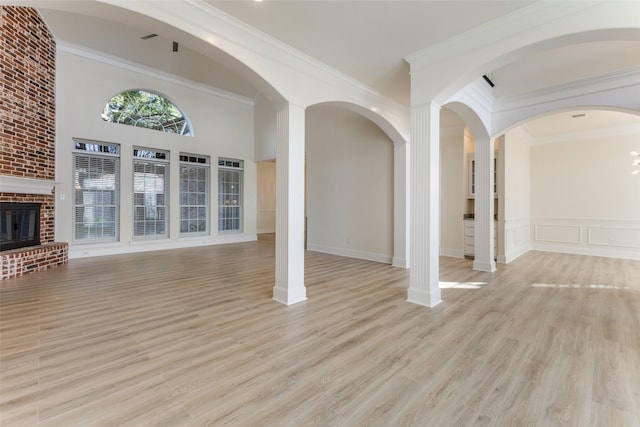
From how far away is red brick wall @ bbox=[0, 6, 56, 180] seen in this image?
4570 mm

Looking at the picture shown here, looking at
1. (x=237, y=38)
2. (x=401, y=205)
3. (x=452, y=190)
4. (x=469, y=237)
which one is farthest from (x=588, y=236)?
(x=237, y=38)

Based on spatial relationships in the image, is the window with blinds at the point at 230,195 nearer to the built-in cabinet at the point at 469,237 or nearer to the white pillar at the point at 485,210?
the built-in cabinet at the point at 469,237

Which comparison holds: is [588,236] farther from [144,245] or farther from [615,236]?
[144,245]

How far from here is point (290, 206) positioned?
3471mm

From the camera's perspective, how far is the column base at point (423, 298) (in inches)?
132

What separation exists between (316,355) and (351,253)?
435 centimetres

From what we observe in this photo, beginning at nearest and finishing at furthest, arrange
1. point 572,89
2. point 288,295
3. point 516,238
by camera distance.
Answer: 1. point 288,295
2. point 572,89
3. point 516,238

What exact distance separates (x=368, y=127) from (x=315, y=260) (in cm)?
309

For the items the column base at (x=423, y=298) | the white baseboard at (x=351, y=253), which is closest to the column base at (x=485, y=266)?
the white baseboard at (x=351, y=253)

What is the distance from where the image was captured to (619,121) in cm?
619

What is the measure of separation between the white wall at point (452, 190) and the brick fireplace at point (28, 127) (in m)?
8.00

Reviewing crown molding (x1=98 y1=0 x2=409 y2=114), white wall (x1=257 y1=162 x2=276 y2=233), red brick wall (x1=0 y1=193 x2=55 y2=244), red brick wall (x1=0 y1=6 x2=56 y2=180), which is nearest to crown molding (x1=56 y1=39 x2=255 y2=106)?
red brick wall (x1=0 y1=6 x2=56 y2=180)

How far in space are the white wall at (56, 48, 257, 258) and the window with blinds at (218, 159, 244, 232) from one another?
22 centimetres

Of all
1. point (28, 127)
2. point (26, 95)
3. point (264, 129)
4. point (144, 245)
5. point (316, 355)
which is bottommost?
point (316, 355)
